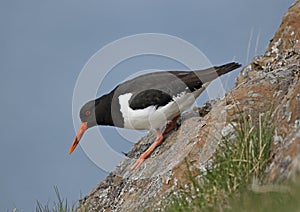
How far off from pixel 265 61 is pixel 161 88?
2090mm

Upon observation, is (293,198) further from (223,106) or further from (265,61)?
(265,61)

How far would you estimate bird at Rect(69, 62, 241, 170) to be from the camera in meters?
9.90

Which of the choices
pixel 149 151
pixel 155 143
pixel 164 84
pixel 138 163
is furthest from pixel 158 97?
pixel 138 163

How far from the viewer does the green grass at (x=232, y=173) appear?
5.14m

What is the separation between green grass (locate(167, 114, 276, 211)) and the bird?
3762mm

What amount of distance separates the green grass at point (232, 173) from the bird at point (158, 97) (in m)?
3.76

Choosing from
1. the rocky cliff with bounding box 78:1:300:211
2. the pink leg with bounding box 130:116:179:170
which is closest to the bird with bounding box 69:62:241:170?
the pink leg with bounding box 130:116:179:170

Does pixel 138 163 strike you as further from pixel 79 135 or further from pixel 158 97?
pixel 79 135

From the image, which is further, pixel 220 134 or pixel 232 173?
pixel 220 134

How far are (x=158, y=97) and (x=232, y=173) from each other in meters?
4.80

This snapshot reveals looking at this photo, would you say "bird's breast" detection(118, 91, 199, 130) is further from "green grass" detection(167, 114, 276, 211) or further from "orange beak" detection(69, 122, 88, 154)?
"green grass" detection(167, 114, 276, 211)

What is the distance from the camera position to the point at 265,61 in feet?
28.9

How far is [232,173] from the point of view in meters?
5.38

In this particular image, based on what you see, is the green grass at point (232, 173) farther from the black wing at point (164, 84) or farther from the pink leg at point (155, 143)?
the black wing at point (164, 84)
